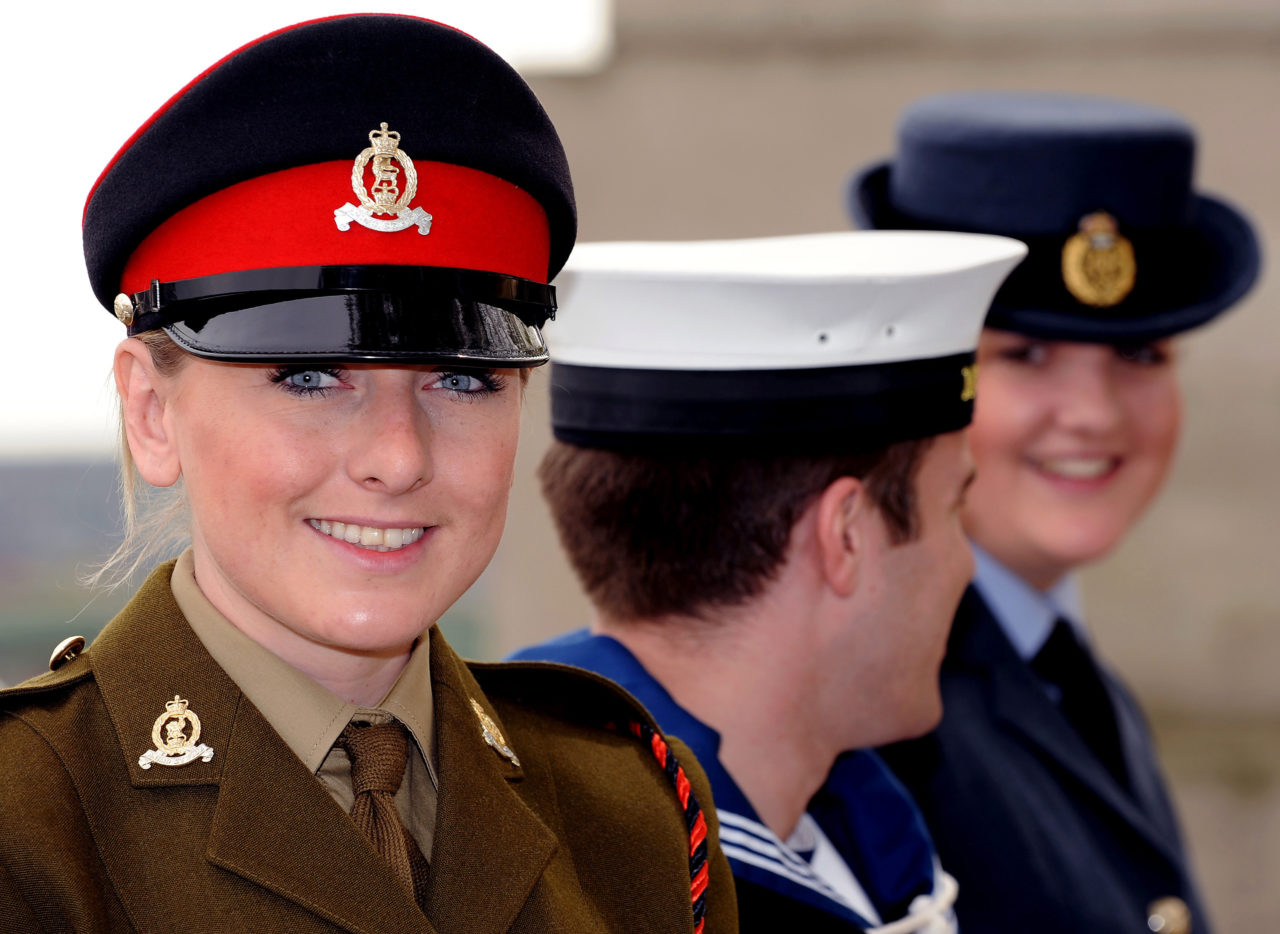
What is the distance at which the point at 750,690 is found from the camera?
179 centimetres

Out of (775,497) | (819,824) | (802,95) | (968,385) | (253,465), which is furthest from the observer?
(802,95)

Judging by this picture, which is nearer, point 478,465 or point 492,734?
point 478,465

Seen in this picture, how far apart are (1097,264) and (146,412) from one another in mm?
1930

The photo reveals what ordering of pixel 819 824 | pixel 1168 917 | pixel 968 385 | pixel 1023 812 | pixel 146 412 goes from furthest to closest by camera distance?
pixel 1168 917 → pixel 1023 812 → pixel 819 824 → pixel 968 385 → pixel 146 412

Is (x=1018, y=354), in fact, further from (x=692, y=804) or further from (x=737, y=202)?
(x=737, y=202)

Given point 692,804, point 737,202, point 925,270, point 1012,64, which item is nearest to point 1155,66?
point 1012,64

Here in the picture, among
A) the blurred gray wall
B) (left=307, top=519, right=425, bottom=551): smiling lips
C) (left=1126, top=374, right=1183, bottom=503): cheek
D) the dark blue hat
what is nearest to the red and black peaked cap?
(left=307, top=519, right=425, bottom=551): smiling lips

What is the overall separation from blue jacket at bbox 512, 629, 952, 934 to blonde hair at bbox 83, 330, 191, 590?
579mm

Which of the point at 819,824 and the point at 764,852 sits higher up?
the point at 764,852

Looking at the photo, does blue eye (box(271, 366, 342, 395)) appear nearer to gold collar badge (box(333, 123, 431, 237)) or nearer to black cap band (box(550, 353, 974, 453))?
gold collar badge (box(333, 123, 431, 237))

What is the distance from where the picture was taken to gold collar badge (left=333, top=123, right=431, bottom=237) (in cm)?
116

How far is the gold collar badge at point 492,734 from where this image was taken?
54.0 inches

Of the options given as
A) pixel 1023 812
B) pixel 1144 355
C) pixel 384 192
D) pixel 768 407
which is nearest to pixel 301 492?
pixel 384 192

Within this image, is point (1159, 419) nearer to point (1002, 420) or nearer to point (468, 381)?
point (1002, 420)
